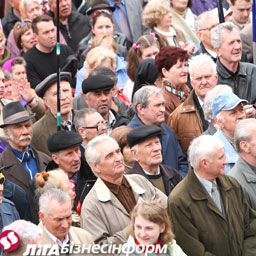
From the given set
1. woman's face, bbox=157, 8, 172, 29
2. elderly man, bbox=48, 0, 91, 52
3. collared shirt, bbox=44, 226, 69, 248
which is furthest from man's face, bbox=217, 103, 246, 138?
elderly man, bbox=48, 0, 91, 52

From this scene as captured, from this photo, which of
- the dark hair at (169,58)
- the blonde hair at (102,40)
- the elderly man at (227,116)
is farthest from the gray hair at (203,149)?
the blonde hair at (102,40)

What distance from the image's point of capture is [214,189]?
954cm

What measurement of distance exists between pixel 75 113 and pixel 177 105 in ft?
4.07

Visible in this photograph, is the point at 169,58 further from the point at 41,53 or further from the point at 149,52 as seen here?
the point at 41,53

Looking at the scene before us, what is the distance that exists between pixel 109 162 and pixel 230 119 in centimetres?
171

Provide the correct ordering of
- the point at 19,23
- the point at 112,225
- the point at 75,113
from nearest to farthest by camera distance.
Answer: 1. the point at 112,225
2. the point at 75,113
3. the point at 19,23

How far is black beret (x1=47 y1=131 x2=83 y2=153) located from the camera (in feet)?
34.0

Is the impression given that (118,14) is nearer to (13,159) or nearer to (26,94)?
(26,94)

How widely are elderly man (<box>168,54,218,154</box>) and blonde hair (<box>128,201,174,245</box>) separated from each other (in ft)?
8.31

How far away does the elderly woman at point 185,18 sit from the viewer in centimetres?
1498

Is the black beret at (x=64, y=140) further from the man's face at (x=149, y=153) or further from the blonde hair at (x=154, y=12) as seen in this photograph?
the blonde hair at (x=154, y=12)

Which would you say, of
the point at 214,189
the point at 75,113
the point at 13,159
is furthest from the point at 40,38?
the point at 214,189

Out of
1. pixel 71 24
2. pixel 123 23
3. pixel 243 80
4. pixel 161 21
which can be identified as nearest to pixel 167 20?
pixel 161 21

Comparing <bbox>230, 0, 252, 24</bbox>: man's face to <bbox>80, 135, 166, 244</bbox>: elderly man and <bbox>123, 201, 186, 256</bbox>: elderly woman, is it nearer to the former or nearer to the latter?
<bbox>80, 135, 166, 244</bbox>: elderly man
